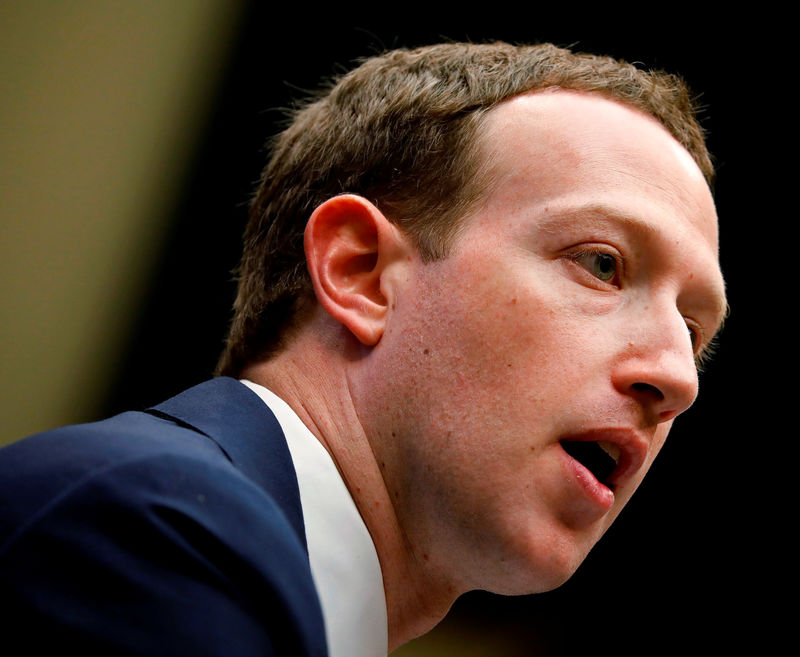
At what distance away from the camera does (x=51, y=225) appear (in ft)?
6.62

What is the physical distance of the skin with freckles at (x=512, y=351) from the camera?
41.2 inches

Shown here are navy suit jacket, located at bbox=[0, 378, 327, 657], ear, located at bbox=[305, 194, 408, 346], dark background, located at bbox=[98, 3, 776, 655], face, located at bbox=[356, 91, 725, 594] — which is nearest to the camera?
navy suit jacket, located at bbox=[0, 378, 327, 657]

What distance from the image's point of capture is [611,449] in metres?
1.11

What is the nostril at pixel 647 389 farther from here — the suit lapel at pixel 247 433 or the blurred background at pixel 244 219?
the blurred background at pixel 244 219

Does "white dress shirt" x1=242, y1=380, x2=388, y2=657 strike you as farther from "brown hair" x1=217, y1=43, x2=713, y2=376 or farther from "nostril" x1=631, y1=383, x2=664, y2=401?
"nostril" x1=631, y1=383, x2=664, y2=401

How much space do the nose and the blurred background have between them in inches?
49.6

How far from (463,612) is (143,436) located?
6.62 ft

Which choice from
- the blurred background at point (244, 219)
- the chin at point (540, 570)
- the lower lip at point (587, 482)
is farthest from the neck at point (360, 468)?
Result: the blurred background at point (244, 219)

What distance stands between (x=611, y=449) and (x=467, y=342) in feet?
0.77

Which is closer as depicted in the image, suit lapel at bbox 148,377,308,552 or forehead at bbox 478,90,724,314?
suit lapel at bbox 148,377,308,552

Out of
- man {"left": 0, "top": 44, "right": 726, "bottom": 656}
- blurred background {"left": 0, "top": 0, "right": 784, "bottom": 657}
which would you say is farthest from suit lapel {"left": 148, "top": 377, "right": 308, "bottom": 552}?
blurred background {"left": 0, "top": 0, "right": 784, "bottom": 657}

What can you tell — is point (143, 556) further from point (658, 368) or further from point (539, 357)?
point (658, 368)

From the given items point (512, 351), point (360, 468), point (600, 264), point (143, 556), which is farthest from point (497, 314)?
point (143, 556)

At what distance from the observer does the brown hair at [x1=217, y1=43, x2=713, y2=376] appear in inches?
48.4
